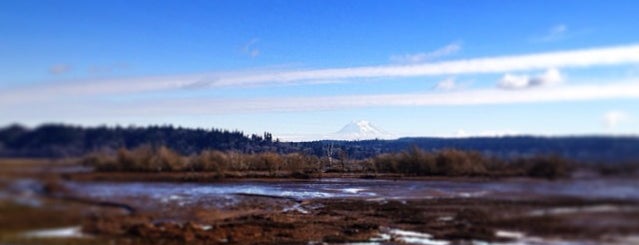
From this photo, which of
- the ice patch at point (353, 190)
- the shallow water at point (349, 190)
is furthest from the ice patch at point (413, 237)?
the ice patch at point (353, 190)

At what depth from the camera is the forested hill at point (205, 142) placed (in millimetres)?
11719

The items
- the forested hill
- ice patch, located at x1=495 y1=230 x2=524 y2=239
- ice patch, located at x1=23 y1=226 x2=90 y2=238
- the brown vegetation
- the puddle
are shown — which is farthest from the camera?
ice patch, located at x1=495 y1=230 x2=524 y2=239

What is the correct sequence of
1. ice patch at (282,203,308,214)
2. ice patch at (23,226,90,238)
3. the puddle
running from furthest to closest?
ice patch at (282,203,308,214) → ice patch at (23,226,90,238) → the puddle

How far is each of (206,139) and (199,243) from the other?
3.43m

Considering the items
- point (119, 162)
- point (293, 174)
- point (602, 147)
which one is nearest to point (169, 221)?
point (119, 162)

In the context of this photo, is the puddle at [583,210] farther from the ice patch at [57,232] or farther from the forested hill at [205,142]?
the ice patch at [57,232]

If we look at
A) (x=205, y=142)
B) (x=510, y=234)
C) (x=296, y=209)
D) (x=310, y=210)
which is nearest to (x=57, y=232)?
(x=205, y=142)

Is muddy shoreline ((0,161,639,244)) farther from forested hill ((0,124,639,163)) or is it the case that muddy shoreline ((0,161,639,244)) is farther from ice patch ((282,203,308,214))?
forested hill ((0,124,639,163))

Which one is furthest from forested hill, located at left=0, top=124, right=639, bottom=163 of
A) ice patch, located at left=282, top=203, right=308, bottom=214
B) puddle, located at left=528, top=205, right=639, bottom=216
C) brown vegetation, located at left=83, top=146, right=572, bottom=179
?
ice patch, located at left=282, top=203, right=308, bottom=214

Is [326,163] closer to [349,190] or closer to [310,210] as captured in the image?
[310,210]

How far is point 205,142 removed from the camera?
1728 centimetres

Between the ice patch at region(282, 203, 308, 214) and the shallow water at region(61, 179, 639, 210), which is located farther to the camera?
the ice patch at region(282, 203, 308, 214)

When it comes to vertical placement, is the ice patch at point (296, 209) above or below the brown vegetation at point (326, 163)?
below

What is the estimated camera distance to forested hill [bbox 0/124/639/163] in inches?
461
